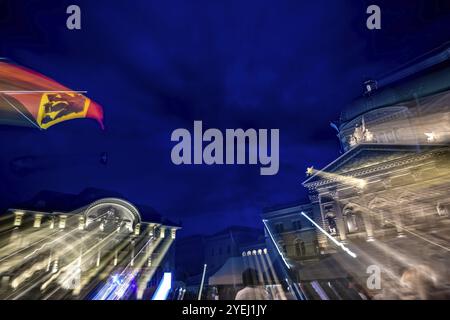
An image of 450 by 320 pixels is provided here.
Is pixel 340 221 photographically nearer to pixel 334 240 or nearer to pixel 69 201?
pixel 334 240

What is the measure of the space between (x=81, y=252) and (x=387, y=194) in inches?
1011

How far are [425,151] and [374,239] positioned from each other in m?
7.12

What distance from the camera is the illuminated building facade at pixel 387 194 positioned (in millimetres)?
17609

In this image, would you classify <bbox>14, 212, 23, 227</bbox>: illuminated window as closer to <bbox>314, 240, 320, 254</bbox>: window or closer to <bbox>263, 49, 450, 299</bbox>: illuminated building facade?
<bbox>263, 49, 450, 299</bbox>: illuminated building facade

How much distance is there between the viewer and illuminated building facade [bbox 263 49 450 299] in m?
17.6

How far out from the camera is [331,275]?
55.6ft

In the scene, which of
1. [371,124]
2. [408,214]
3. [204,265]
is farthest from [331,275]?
[204,265]

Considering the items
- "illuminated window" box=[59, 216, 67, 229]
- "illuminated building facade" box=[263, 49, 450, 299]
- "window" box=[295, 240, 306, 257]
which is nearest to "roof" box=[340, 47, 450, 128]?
"illuminated building facade" box=[263, 49, 450, 299]

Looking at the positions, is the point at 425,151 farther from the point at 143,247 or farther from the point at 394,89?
the point at 143,247

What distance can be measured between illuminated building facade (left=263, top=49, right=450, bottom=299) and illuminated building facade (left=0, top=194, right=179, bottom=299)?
13376 mm

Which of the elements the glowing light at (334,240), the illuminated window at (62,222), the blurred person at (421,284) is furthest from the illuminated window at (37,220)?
the blurred person at (421,284)

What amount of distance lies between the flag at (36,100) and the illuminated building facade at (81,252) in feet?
39.0

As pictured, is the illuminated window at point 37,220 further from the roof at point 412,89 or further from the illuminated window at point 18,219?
the roof at point 412,89

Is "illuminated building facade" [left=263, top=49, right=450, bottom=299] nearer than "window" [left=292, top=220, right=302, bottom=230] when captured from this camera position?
Yes
